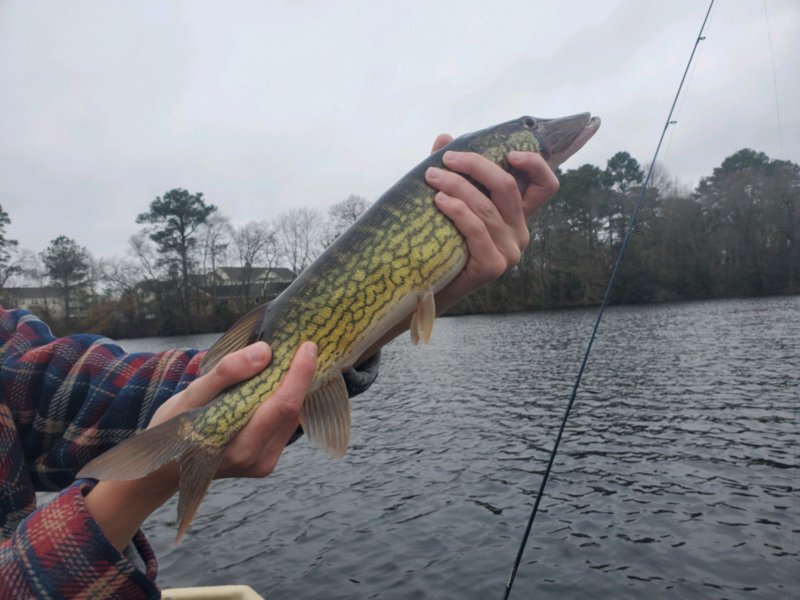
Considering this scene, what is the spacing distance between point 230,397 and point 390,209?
1.01m

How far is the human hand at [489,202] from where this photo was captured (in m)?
2.06

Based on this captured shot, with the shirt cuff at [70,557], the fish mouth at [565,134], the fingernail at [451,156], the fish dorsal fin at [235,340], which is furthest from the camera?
the fish mouth at [565,134]

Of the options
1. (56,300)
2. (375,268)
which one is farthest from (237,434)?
(56,300)

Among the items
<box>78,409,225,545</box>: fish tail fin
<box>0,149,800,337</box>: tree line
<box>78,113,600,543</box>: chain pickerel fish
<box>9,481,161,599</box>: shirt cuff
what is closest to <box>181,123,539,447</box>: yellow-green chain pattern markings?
<box>78,113,600,543</box>: chain pickerel fish

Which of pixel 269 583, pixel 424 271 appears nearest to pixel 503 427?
pixel 269 583

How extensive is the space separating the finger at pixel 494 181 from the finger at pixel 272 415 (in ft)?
3.29

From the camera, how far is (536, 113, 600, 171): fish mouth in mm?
2359

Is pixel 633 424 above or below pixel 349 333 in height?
below

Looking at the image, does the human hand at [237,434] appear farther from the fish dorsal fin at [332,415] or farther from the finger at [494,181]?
the finger at [494,181]

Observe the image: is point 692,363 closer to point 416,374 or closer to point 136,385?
point 416,374

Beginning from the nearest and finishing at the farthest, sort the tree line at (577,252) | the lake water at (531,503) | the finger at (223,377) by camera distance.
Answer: the finger at (223,377) → the lake water at (531,503) → the tree line at (577,252)

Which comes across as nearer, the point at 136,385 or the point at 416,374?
the point at 136,385

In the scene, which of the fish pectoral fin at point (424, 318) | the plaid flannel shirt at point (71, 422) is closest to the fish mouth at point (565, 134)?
the fish pectoral fin at point (424, 318)

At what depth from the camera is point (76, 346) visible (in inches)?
80.4
